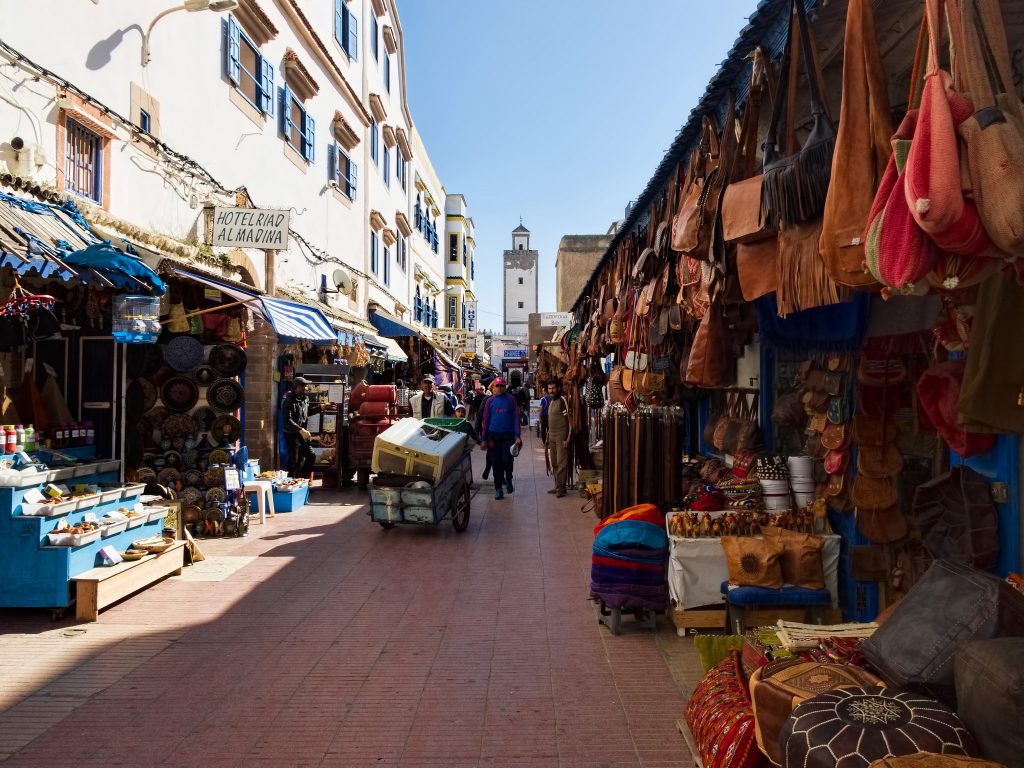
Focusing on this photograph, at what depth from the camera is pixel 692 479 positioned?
7.74 meters

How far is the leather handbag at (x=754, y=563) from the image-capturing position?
5.13 m

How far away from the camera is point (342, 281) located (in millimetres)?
16188

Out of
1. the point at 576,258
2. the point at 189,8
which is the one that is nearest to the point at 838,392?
the point at 189,8

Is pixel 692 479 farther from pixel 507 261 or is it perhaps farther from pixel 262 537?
pixel 507 261

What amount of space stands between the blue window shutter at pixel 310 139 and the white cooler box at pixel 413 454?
8.62m

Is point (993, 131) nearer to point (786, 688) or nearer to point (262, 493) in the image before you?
point (786, 688)

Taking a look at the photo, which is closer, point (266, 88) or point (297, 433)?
point (297, 433)

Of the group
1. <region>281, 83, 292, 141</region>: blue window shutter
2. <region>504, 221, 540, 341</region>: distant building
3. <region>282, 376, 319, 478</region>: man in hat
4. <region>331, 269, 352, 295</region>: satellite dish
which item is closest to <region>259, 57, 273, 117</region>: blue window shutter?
<region>281, 83, 292, 141</region>: blue window shutter

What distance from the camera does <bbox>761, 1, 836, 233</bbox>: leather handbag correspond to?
2979mm

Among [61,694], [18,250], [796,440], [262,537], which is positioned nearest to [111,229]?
[18,250]

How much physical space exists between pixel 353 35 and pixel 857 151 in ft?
61.8

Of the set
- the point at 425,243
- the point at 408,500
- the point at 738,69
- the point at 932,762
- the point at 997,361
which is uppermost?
the point at 425,243

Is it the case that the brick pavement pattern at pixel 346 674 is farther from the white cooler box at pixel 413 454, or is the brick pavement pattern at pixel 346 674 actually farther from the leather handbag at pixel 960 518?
the leather handbag at pixel 960 518

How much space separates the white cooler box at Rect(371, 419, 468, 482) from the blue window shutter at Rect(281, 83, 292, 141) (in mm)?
7701
